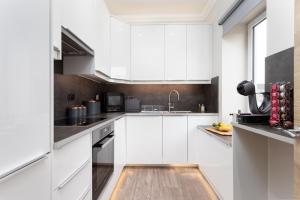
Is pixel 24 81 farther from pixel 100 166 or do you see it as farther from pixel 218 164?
pixel 218 164

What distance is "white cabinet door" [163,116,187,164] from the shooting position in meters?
3.46

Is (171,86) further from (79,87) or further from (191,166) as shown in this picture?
(79,87)

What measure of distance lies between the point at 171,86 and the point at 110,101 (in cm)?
114

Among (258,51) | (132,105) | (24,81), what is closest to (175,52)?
(132,105)

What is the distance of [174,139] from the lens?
11.4 feet

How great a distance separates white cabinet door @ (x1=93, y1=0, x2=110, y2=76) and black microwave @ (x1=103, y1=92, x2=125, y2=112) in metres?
0.63

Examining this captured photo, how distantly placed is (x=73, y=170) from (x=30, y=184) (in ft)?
1.55

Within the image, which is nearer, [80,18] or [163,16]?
[80,18]

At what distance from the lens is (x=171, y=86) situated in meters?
4.08

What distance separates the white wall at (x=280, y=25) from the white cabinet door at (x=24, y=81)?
1542 millimetres

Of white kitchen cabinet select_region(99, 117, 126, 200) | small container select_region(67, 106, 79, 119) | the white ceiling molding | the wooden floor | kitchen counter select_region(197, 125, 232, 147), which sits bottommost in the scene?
the wooden floor

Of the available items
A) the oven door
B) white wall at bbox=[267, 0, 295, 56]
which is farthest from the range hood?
white wall at bbox=[267, 0, 295, 56]

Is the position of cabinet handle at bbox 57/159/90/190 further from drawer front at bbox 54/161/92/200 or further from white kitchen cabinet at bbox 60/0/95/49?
white kitchen cabinet at bbox 60/0/95/49

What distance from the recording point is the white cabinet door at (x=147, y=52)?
3.66 m
